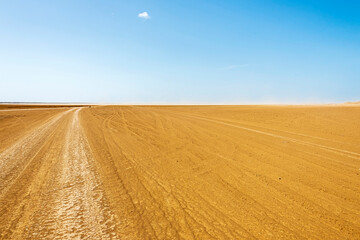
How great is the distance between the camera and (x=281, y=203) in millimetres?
3270

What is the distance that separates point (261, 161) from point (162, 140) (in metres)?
4.08

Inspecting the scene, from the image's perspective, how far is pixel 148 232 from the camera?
249 centimetres

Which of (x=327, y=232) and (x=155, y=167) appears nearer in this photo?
(x=327, y=232)

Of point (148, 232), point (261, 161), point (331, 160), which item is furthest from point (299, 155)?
point (148, 232)

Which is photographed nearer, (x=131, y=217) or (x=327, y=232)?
(x=327, y=232)

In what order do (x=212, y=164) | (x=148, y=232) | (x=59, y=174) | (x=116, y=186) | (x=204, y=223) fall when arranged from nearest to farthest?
1. (x=148, y=232)
2. (x=204, y=223)
3. (x=116, y=186)
4. (x=59, y=174)
5. (x=212, y=164)

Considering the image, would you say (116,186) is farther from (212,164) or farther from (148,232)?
(212,164)

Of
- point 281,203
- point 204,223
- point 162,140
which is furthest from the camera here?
point 162,140

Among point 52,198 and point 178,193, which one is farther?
point 178,193

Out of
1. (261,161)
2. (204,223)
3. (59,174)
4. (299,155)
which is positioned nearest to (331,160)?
(299,155)

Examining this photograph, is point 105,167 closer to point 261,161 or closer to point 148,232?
point 148,232

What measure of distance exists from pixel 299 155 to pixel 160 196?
4.90m

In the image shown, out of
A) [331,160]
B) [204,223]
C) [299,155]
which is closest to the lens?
[204,223]

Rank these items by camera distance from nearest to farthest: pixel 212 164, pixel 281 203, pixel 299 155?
pixel 281 203, pixel 212 164, pixel 299 155
